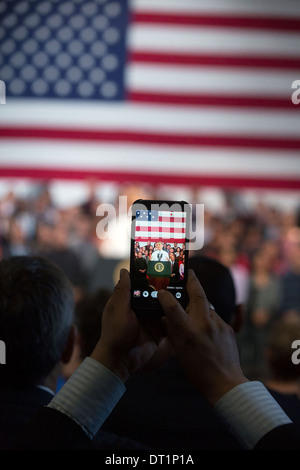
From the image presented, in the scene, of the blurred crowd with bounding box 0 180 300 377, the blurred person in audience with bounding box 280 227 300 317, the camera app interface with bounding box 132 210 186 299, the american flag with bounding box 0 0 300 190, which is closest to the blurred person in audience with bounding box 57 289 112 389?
A: the camera app interface with bounding box 132 210 186 299

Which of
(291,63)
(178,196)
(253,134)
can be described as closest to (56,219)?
(178,196)

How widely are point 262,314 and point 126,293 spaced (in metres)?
4.10

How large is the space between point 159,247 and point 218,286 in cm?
47

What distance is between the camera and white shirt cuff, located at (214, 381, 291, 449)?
545 mm

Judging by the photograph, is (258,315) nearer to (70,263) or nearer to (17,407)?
(70,263)

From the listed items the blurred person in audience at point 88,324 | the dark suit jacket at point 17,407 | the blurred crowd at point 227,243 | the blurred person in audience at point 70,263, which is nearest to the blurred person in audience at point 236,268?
the blurred crowd at point 227,243

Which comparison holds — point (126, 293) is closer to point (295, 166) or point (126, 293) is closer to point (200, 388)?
point (200, 388)

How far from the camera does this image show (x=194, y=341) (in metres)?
0.58

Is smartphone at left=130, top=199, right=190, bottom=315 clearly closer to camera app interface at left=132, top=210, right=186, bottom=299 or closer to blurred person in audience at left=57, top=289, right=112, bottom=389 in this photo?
camera app interface at left=132, top=210, right=186, bottom=299

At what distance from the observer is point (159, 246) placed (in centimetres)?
80

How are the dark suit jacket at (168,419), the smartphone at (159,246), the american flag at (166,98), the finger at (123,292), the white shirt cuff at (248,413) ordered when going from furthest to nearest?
the american flag at (166,98) → the dark suit jacket at (168,419) → the smartphone at (159,246) → the finger at (123,292) → the white shirt cuff at (248,413)

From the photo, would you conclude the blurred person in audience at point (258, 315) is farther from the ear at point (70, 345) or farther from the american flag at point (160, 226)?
the american flag at point (160, 226)

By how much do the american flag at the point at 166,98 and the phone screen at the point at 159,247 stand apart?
3031 mm

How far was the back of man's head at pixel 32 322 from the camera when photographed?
0.87 meters
